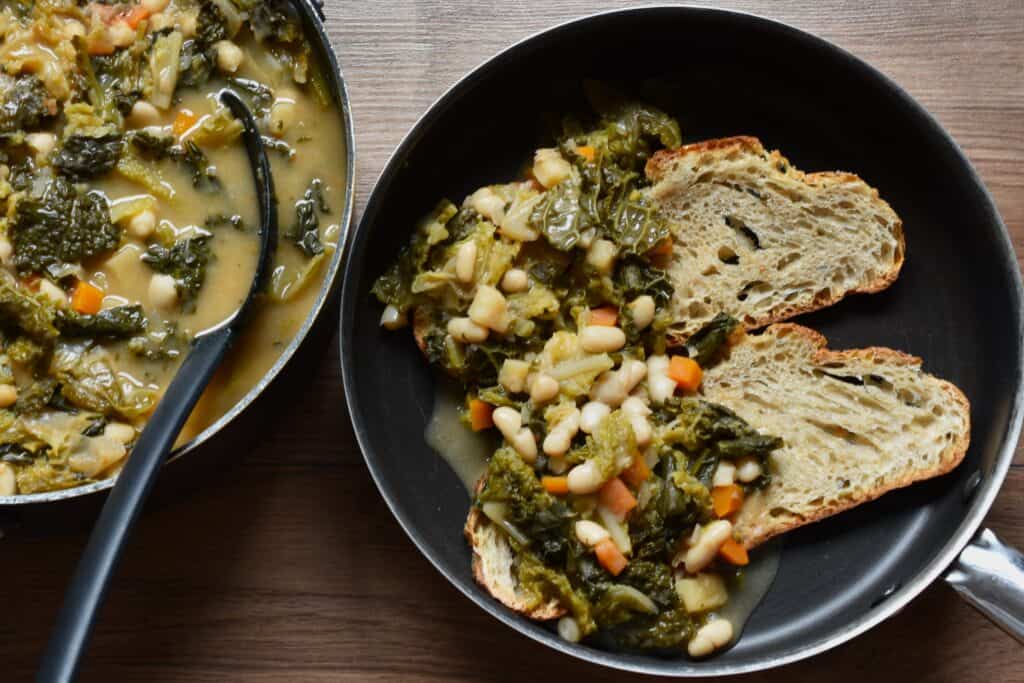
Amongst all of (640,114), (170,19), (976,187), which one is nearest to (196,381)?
(170,19)

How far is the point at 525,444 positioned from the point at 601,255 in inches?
21.9

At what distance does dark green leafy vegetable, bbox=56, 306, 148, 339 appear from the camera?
2.57 metres

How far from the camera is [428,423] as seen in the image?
2.81 m

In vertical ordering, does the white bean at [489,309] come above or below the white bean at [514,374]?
above

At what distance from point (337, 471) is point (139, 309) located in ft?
2.34

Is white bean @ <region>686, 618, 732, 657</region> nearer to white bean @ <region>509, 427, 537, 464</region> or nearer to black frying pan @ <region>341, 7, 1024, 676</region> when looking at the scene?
black frying pan @ <region>341, 7, 1024, 676</region>

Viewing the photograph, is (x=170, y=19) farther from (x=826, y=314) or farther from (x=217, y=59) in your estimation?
(x=826, y=314)

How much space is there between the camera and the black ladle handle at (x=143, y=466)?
6.75 ft

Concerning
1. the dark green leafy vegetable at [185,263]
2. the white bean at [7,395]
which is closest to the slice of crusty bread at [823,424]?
the dark green leafy vegetable at [185,263]

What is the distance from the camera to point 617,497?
8.57 feet

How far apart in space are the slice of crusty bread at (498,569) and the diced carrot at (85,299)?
45.7 inches

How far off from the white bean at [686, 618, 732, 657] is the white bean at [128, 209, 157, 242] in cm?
183

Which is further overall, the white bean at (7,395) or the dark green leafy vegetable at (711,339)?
the dark green leafy vegetable at (711,339)

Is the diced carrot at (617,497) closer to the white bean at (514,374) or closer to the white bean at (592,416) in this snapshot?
the white bean at (592,416)
